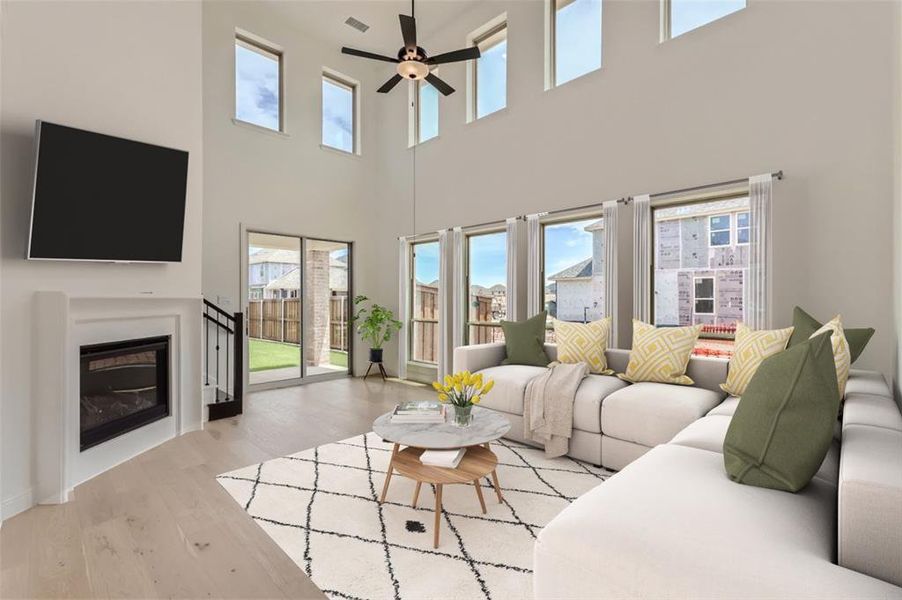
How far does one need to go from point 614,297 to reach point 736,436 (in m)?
2.84


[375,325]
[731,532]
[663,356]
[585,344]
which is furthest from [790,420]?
[375,325]

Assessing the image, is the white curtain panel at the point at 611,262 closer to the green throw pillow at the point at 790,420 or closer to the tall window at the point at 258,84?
the green throw pillow at the point at 790,420

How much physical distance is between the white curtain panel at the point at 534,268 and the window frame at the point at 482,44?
5.32ft

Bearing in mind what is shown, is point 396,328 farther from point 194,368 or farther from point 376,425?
point 376,425

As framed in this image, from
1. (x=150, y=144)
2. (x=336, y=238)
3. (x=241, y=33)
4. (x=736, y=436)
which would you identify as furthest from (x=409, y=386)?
(x=241, y=33)

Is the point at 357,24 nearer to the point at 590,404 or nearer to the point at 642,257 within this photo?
the point at 642,257

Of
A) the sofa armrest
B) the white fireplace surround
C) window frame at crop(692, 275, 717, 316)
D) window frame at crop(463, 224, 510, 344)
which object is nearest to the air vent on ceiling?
window frame at crop(463, 224, 510, 344)

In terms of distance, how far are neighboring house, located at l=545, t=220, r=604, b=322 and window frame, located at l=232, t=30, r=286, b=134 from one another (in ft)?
14.0

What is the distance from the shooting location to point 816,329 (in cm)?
267

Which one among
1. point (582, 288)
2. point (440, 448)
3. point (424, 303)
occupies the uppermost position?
point (582, 288)

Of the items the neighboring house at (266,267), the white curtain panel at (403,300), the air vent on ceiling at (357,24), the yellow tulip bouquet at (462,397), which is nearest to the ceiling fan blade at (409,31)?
the yellow tulip bouquet at (462,397)

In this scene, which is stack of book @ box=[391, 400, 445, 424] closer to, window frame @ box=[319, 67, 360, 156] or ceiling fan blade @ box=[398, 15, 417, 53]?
ceiling fan blade @ box=[398, 15, 417, 53]

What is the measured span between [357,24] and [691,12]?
4.09m

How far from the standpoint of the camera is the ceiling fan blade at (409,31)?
3287 millimetres
